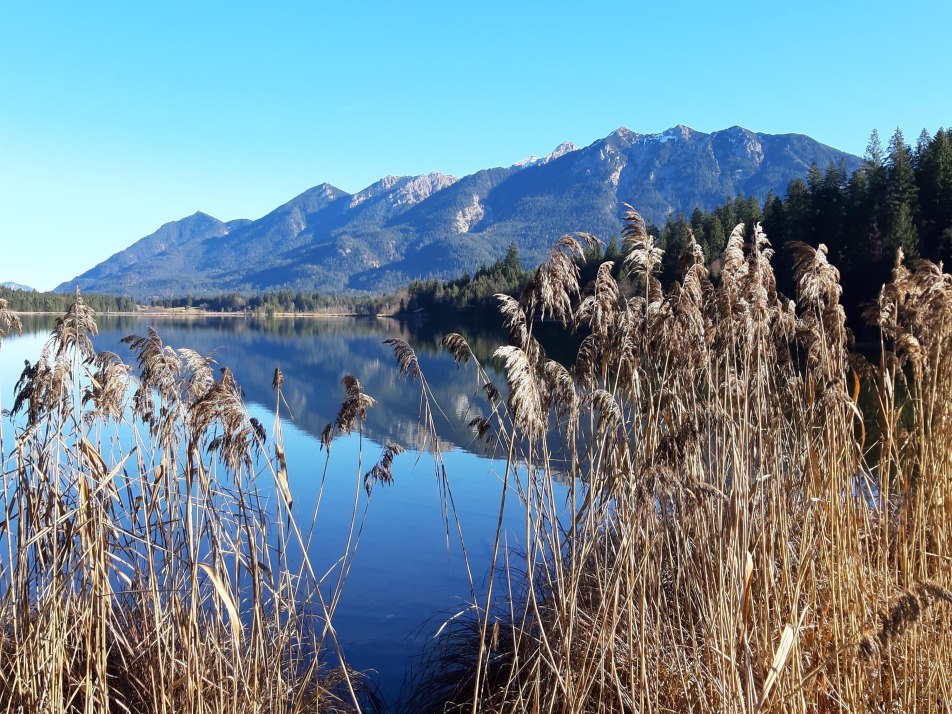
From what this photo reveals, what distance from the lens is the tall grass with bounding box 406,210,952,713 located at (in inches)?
104

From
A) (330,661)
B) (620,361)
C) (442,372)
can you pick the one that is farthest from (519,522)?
(442,372)

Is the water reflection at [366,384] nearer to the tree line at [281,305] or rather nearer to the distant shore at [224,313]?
the distant shore at [224,313]

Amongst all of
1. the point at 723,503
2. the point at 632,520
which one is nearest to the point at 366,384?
the point at 723,503

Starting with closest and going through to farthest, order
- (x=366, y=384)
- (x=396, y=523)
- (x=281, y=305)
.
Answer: (x=396, y=523)
(x=366, y=384)
(x=281, y=305)

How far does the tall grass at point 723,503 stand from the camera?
8.68 feet

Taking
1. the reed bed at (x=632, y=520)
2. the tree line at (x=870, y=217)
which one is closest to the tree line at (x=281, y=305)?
the tree line at (x=870, y=217)

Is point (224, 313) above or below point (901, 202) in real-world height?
Answer: below

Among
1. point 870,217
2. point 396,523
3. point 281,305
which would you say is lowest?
point 396,523

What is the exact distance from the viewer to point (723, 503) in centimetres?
319

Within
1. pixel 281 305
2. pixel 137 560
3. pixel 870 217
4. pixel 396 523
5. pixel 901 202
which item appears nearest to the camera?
pixel 137 560

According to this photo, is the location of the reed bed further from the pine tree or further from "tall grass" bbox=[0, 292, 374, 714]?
the pine tree

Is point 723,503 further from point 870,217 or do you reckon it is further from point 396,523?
point 870,217

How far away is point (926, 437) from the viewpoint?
365 centimetres

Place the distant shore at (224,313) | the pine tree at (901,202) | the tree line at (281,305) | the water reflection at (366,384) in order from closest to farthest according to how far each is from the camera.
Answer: the water reflection at (366,384)
the pine tree at (901,202)
the distant shore at (224,313)
the tree line at (281,305)
